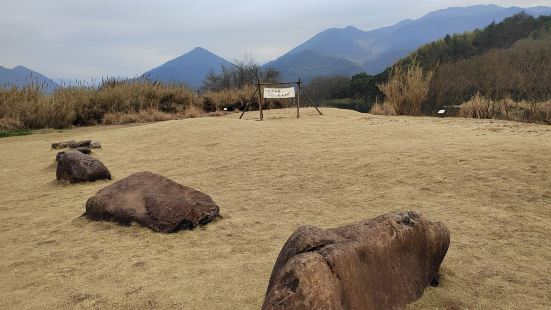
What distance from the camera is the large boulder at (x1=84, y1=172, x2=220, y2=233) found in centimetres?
352

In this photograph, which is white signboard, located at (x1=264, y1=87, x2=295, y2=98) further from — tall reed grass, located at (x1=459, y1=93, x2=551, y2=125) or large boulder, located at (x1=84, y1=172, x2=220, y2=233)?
large boulder, located at (x1=84, y1=172, x2=220, y2=233)

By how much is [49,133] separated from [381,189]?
10.1 m

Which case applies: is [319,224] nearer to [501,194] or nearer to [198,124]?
[501,194]

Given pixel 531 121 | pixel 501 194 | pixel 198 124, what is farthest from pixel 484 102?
pixel 501 194

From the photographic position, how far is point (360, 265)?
6.18 ft

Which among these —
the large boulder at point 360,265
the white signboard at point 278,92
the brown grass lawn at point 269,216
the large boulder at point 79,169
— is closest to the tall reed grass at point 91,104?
the white signboard at point 278,92

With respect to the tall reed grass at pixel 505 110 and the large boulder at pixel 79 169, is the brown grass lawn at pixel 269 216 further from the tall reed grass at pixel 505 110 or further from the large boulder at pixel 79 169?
the tall reed grass at pixel 505 110

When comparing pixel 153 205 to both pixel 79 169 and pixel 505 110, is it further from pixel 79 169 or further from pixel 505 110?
pixel 505 110

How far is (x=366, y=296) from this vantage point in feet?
6.05

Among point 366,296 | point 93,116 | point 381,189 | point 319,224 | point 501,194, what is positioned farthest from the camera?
point 93,116

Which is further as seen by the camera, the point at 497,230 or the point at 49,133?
the point at 49,133

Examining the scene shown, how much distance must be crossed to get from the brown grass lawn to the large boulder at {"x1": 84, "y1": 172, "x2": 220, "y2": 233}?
0.36 feet

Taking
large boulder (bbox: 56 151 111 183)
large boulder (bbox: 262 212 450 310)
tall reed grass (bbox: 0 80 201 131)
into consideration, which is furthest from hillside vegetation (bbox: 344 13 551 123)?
large boulder (bbox: 56 151 111 183)

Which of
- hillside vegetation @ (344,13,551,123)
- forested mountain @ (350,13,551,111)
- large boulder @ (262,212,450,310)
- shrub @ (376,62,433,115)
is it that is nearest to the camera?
large boulder @ (262,212,450,310)
